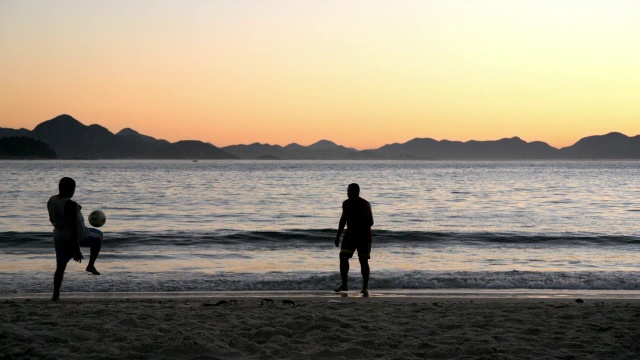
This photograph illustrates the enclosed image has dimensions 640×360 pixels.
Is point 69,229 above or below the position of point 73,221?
below

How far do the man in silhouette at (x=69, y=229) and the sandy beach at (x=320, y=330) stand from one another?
0.70 m

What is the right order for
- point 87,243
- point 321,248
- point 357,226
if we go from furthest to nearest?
1. point 321,248
2. point 357,226
3. point 87,243

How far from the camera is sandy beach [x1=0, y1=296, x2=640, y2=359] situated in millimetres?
6691

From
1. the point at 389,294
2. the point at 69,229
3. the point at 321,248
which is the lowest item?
the point at 321,248

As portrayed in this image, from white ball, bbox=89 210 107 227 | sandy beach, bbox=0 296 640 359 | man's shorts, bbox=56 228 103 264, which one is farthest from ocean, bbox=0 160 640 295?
sandy beach, bbox=0 296 640 359

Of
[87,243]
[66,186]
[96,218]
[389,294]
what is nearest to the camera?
[66,186]

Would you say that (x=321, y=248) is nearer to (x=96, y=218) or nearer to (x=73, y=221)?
(x=96, y=218)

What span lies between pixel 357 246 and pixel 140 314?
401 cm

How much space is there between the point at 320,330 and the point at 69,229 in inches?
162

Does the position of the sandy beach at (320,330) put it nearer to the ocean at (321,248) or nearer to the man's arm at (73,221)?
the man's arm at (73,221)

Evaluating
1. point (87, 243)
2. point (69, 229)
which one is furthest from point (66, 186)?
point (87, 243)

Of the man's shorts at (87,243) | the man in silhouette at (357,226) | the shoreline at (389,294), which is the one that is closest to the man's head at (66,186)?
the man's shorts at (87,243)

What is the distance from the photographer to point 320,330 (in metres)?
7.59

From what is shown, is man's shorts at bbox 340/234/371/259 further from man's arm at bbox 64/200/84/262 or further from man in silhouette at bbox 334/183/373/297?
man's arm at bbox 64/200/84/262
